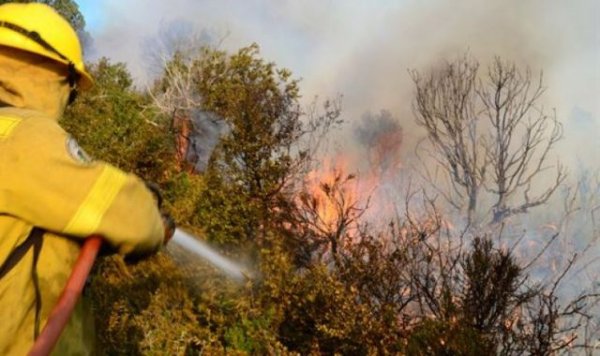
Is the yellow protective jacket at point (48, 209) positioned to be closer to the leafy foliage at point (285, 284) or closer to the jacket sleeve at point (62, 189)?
the jacket sleeve at point (62, 189)

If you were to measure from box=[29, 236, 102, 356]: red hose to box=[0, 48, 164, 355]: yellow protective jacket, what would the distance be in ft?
0.10

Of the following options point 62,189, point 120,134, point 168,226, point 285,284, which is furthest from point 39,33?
point 120,134

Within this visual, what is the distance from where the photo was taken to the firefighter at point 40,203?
1.16 m

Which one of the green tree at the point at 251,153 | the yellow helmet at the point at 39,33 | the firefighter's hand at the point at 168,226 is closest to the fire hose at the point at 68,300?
the firefighter's hand at the point at 168,226

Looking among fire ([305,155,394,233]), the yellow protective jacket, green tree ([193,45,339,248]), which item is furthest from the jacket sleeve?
fire ([305,155,394,233])

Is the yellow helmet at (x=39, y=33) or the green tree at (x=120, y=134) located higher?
the green tree at (x=120, y=134)

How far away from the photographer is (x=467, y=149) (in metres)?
11.7

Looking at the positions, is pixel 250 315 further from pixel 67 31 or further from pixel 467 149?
pixel 467 149

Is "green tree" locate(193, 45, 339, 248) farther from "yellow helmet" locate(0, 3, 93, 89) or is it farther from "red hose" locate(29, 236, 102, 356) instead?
"red hose" locate(29, 236, 102, 356)

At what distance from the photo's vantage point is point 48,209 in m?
1.16

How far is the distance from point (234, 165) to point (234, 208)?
0.83 m

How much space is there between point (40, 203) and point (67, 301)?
0.66 feet

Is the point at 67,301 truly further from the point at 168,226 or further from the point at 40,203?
the point at 168,226

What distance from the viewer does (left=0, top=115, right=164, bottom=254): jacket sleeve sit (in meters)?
1.15
